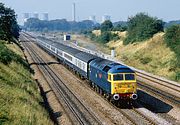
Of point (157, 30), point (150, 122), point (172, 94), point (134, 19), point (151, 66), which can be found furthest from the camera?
point (134, 19)

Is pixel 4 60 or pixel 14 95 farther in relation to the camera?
pixel 4 60

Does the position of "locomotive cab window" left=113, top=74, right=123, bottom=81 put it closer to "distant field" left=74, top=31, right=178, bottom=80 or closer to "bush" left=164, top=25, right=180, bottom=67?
"distant field" left=74, top=31, right=178, bottom=80

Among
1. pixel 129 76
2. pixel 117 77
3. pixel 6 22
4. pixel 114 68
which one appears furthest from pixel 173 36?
pixel 117 77

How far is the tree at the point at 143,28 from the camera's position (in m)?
89.2

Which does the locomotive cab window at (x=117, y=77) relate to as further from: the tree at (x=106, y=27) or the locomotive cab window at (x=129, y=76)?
the tree at (x=106, y=27)

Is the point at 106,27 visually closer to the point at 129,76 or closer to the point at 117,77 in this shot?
the point at 129,76

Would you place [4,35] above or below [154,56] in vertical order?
above

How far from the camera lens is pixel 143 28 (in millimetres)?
93188

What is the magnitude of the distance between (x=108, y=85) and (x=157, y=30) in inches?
2408

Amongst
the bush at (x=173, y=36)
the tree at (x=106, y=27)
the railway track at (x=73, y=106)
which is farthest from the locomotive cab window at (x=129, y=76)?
the tree at (x=106, y=27)

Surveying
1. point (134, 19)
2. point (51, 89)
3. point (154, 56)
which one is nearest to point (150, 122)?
point (51, 89)

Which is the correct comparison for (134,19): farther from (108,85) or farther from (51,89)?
(108,85)

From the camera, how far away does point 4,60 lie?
134ft

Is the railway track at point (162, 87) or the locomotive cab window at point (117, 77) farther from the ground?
Answer: the locomotive cab window at point (117, 77)
